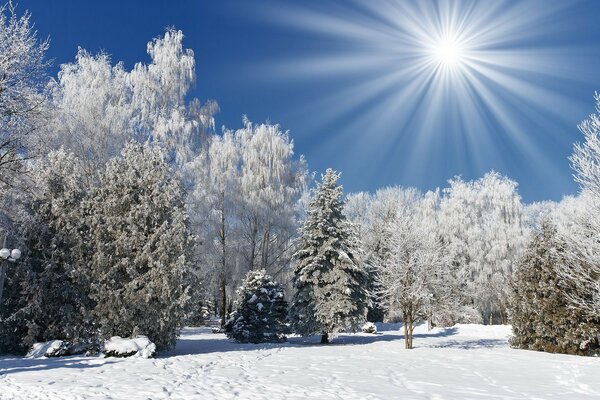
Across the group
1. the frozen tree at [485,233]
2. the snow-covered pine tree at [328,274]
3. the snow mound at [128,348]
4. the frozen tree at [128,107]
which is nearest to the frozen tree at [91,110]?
the frozen tree at [128,107]

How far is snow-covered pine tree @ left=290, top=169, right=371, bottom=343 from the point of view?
21703mm

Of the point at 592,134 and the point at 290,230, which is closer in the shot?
the point at 592,134

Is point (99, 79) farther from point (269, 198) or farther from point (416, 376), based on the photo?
point (416, 376)

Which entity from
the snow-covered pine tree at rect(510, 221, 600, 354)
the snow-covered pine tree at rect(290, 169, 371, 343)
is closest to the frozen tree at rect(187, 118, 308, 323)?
the snow-covered pine tree at rect(290, 169, 371, 343)

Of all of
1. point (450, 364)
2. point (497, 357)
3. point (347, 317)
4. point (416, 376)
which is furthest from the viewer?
point (347, 317)

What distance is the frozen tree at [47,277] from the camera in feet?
46.1

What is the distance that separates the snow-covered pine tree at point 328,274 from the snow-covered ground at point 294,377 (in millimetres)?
6259

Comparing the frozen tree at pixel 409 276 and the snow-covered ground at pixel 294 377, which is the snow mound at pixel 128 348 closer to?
the snow-covered ground at pixel 294 377

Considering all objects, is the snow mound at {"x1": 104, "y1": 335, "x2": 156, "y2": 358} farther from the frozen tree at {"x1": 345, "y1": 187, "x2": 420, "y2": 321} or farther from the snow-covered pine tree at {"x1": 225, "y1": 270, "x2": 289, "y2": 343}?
the frozen tree at {"x1": 345, "y1": 187, "x2": 420, "y2": 321}

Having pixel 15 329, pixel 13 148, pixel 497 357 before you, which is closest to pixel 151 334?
pixel 15 329

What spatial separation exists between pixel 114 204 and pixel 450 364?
39.6 ft

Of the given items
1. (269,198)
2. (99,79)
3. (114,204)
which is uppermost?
(99,79)

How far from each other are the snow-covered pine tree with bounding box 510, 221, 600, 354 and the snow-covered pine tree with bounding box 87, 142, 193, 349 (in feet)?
44.8

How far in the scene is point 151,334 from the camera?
14273 millimetres
